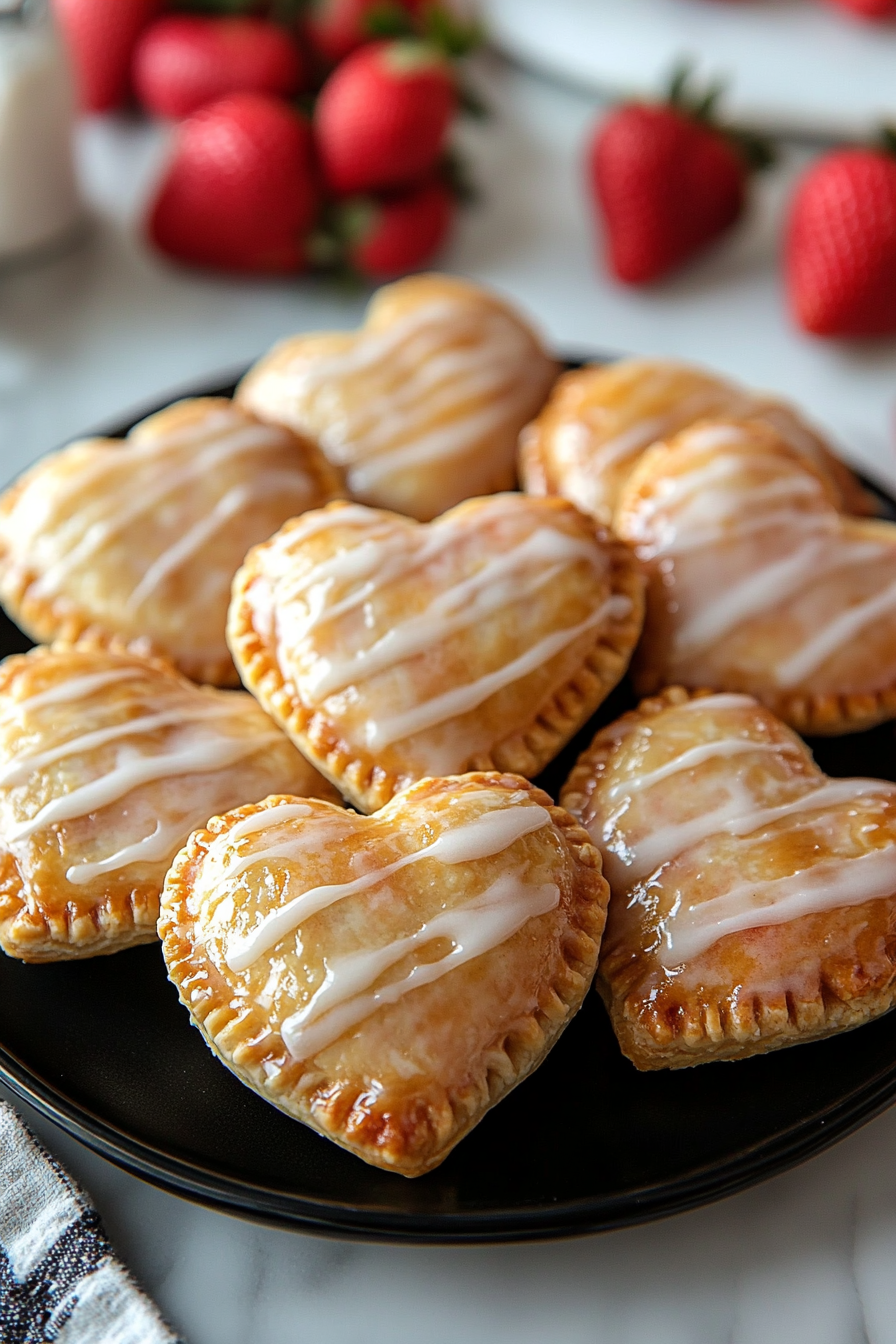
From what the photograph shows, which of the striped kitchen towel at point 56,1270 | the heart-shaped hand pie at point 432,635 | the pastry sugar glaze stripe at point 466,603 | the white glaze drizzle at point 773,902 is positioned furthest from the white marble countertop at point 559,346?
the pastry sugar glaze stripe at point 466,603

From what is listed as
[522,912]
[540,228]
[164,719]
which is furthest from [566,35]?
[522,912]

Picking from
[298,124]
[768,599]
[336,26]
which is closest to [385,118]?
[298,124]

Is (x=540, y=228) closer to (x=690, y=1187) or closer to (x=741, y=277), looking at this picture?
(x=741, y=277)

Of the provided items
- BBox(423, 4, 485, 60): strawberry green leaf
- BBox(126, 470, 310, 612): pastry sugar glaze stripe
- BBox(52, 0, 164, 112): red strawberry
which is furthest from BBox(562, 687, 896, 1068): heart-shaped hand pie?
BBox(52, 0, 164, 112): red strawberry

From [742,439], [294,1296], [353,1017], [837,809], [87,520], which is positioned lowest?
[294,1296]

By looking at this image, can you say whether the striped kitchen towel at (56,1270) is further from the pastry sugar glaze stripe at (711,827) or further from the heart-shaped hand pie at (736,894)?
the pastry sugar glaze stripe at (711,827)

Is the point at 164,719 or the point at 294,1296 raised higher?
the point at 164,719

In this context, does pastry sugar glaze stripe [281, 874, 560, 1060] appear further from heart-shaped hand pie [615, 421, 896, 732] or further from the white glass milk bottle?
the white glass milk bottle
